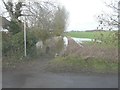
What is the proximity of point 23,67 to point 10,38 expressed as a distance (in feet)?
8.00

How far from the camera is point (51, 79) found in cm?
732

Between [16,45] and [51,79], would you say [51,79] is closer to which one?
[51,79]

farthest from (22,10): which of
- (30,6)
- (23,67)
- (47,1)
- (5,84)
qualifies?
(5,84)

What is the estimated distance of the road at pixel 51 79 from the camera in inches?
261

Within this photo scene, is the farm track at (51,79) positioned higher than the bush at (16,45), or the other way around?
the bush at (16,45)

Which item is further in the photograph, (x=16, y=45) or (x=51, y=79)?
(x=16, y=45)

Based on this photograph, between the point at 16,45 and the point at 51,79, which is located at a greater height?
the point at 16,45

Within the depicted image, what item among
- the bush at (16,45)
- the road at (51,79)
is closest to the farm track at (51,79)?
the road at (51,79)

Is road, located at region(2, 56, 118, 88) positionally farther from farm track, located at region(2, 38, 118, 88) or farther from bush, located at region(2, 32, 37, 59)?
bush, located at region(2, 32, 37, 59)

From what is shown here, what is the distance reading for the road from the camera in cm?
662

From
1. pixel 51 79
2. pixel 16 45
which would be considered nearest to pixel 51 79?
pixel 51 79

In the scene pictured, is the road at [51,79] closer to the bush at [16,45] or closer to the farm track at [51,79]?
the farm track at [51,79]

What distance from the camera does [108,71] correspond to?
838 centimetres

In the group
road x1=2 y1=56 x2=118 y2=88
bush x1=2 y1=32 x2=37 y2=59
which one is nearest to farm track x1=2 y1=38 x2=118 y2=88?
road x1=2 y1=56 x2=118 y2=88
